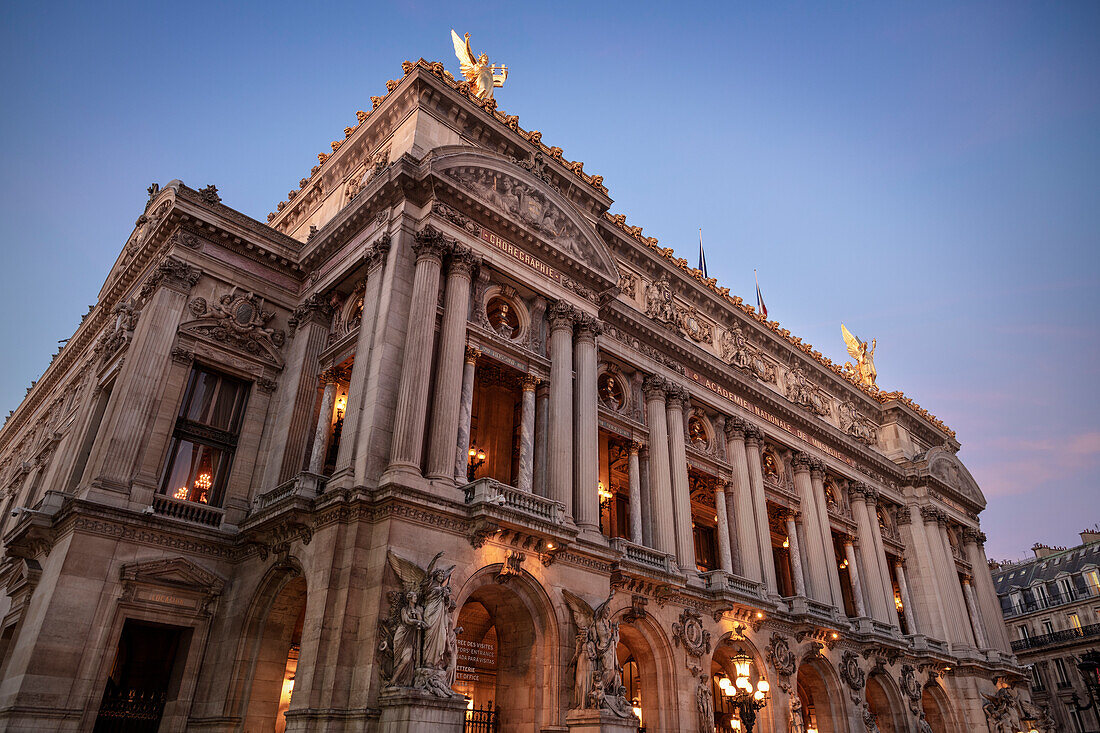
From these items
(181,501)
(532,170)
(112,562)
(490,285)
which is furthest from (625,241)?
(112,562)

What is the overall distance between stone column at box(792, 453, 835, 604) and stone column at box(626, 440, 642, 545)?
1101cm

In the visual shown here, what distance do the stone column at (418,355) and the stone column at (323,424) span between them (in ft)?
13.5

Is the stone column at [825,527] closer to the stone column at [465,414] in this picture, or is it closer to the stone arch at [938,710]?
the stone arch at [938,710]

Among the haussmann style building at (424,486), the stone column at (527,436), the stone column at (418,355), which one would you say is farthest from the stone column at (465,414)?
the stone column at (527,436)

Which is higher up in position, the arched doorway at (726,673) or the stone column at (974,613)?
the stone column at (974,613)

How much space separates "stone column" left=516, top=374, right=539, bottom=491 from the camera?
24.4m

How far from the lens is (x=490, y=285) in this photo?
26.7 metres

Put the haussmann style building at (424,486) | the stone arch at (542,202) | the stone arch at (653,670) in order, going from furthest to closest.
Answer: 1. the stone arch at (653,670)
2. the stone arch at (542,202)
3. the haussmann style building at (424,486)

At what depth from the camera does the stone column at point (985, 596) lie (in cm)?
4738

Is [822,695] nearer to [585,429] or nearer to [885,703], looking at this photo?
[885,703]

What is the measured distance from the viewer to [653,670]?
87.5 feet

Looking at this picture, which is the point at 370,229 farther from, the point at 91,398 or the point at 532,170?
the point at 91,398

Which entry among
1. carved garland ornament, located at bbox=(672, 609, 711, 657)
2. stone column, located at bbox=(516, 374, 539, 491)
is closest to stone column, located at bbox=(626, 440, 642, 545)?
carved garland ornament, located at bbox=(672, 609, 711, 657)

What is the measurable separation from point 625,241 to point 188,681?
23.8 m
